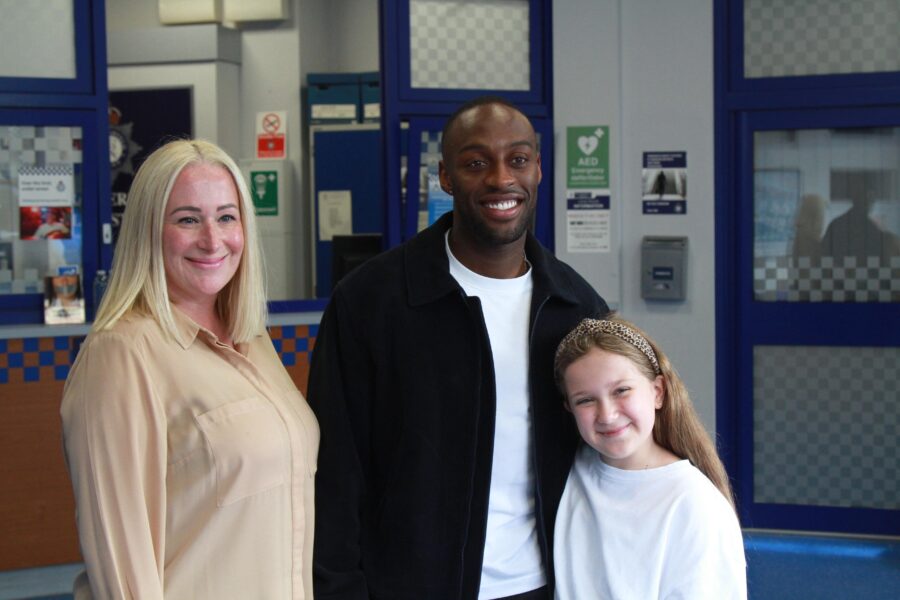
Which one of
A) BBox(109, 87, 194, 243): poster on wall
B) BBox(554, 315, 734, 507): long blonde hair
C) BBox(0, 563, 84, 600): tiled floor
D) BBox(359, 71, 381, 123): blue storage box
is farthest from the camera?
BBox(109, 87, 194, 243): poster on wall

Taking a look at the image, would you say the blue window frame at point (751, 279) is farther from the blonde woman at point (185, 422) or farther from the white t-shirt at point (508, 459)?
the blonde woman at point (185, 422)

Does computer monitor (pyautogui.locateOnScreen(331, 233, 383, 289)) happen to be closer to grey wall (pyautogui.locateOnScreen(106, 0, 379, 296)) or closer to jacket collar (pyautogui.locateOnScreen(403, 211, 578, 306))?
grey wall (pyautogui.locateOnScreen(106, 0, 379, 296))

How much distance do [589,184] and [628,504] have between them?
10.1 ft

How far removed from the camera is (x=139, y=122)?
25.3ft

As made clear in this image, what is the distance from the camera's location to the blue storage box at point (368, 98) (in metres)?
7.50

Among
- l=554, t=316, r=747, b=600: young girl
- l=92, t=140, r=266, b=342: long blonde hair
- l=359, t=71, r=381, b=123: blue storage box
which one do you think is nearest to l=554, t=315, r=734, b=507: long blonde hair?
l=554, t=316, r=747, b=600: young girl

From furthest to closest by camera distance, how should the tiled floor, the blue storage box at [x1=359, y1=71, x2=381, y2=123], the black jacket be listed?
the blue storage box at [x1=359, y1=71, x2=381, y2=123]
the tiled floor
the black jacket

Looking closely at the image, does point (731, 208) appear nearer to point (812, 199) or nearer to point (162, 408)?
point (812, 199)

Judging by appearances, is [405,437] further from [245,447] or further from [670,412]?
[670,412]

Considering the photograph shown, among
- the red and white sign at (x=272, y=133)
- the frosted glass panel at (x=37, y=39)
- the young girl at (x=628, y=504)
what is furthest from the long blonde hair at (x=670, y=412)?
the red and white sign at (x=272, y=133)

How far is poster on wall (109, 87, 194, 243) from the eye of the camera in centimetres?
763

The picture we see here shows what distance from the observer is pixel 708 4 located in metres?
4.84

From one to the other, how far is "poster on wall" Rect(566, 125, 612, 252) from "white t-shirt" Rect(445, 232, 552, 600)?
2955 millimetres

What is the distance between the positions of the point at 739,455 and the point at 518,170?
3.39 m
